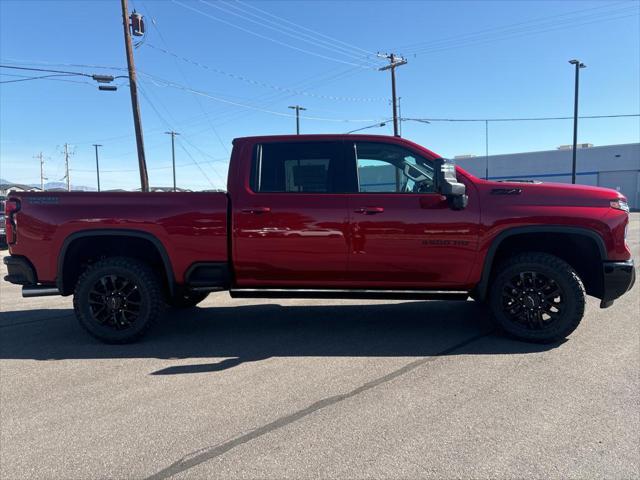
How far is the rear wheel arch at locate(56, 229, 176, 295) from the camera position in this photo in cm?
473

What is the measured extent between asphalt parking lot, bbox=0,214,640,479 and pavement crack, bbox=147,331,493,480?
12 millimetres

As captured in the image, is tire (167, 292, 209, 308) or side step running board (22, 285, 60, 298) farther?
tire (167, 292, 209, 308)

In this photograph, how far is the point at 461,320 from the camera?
5574mm

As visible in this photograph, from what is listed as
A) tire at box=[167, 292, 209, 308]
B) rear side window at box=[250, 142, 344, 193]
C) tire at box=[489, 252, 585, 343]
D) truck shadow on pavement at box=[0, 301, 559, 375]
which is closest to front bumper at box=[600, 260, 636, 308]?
tire at box=[489, 252, 585, 343]

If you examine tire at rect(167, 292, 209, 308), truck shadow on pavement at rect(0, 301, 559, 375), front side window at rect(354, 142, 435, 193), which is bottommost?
truck shadow on pavement at rect(0, 301, 559, 375)

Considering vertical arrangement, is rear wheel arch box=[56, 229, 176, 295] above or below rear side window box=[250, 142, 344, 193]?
below

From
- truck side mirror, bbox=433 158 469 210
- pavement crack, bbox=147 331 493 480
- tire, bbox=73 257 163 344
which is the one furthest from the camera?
tire, bbox=73 257 163 344

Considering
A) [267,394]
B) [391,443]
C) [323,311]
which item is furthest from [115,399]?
[323,311]

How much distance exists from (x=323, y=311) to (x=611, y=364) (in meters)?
3.24

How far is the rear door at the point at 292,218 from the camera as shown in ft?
15.2

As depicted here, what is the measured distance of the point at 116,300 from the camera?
15.8ft

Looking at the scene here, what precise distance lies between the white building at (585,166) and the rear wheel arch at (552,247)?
4866cm

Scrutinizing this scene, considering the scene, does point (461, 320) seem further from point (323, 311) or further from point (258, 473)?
point (258, 473)

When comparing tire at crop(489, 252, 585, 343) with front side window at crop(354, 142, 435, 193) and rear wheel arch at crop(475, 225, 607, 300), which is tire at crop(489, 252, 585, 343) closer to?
rear wheel arch at crop(475, 225, 607, 300)
